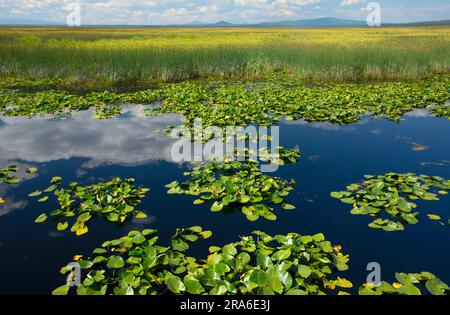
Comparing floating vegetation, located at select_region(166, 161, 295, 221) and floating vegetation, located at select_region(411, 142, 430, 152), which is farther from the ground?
floating vegetation, located at select_region(411, 142, 430, 152)

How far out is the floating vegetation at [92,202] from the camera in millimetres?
3684

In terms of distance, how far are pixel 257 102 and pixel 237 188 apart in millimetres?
5657

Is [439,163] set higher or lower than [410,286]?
higher

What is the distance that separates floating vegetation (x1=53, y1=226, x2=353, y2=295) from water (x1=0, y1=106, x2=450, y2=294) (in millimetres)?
186

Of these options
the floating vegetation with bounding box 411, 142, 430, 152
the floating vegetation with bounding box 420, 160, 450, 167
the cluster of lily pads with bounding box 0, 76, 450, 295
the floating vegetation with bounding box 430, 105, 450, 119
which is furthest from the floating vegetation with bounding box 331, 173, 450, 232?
the floating vegetation with bounding box 430, 105, 450, 119

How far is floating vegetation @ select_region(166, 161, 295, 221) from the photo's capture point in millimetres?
3928

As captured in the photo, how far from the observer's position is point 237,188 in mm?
4141

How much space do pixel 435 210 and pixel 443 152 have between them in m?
2.56

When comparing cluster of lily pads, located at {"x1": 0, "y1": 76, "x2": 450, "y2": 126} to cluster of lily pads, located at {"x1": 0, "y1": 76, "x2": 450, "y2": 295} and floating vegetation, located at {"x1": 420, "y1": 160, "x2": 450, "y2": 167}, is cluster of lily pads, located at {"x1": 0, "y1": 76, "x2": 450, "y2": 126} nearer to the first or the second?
cluster of lily pads, located at {"x1": 0, "y1": 76, "x2": 450, "y2": 295}

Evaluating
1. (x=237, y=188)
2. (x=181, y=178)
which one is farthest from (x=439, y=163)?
(x=181, y=178)

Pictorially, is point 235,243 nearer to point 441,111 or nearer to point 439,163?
point 439,163

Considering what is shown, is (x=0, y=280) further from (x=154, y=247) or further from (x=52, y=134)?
(x=52, y=134)

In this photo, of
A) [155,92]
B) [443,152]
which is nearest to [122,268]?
[443,152]
